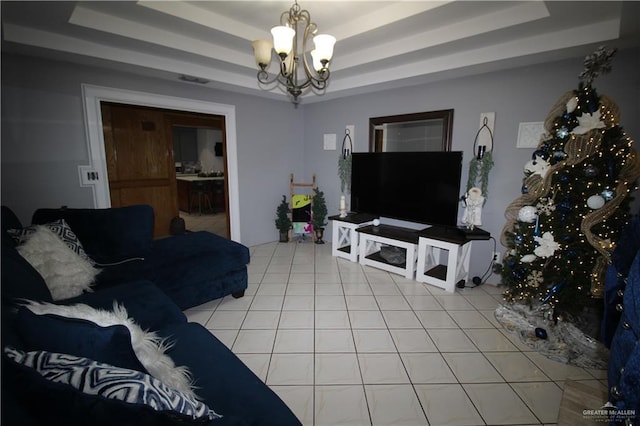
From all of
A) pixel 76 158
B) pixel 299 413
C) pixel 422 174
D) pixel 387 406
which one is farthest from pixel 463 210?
pixel 76 158

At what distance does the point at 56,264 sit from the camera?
2014mm

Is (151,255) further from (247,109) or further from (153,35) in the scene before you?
(247,109)

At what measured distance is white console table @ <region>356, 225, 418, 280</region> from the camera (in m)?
3.50

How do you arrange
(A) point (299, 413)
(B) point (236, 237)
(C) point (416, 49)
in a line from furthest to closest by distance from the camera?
1. (B) point (236, 237)
2. (C) point (416, 49)
3. (A) point (299, 413)

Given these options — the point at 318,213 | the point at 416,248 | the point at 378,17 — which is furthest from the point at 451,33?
the point at 318,213

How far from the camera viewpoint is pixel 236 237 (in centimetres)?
454

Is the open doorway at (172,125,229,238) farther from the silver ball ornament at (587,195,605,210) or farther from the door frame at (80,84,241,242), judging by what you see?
the silver ball ornament at (587,195,605,210)

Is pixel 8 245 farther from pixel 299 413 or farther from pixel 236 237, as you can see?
pixel 236 237

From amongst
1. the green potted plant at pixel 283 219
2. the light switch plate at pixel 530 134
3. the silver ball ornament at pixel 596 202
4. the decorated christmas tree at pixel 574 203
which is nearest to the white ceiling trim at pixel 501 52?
the decorated christmas tree at pixel 574 203

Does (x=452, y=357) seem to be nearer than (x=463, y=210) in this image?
Yes

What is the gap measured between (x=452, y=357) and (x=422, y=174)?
6.52 ft

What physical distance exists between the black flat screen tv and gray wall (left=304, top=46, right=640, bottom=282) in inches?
12.3

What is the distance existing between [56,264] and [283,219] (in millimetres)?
3064

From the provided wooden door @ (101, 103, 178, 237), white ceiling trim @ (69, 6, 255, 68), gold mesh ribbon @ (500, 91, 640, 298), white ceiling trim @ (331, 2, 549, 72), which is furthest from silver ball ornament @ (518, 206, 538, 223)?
wooden door @ (101, 103, 178, 237)
